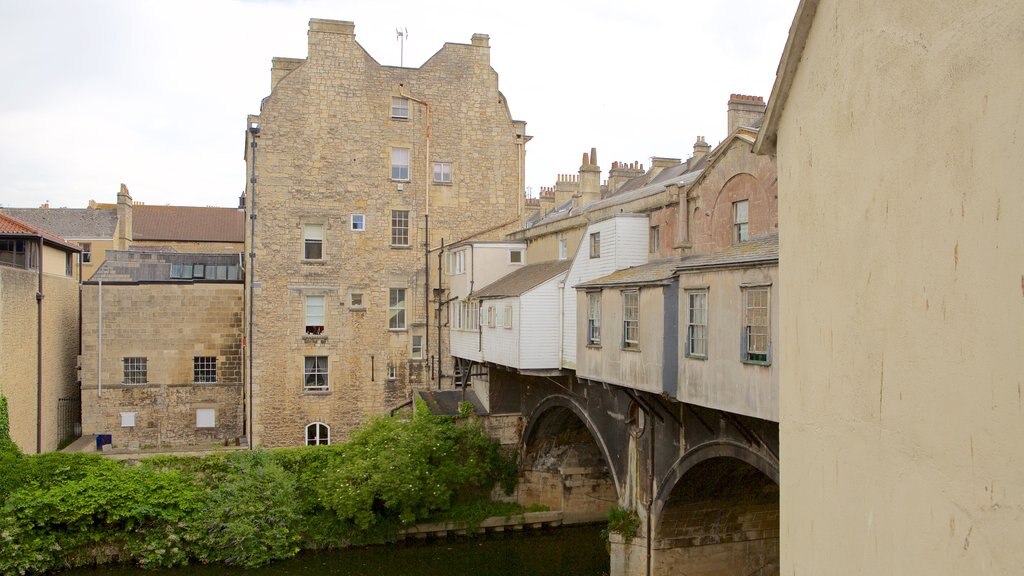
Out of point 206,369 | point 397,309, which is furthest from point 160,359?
point 397,309

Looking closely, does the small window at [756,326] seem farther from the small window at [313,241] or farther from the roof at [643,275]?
the small window at [313,241]

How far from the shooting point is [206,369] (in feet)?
107

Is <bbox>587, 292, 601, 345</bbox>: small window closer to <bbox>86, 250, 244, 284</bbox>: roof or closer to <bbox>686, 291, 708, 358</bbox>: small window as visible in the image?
<bbox>686, 291, 708, 358</bbox>: small window

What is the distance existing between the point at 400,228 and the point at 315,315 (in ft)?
15.1

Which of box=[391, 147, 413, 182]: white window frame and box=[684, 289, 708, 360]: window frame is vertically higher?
box=[391, 147, 413, 182]: white window frame

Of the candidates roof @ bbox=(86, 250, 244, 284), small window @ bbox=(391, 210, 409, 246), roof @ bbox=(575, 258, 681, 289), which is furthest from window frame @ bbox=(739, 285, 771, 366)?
roof @ bbox=(86, 250, 244, 284)

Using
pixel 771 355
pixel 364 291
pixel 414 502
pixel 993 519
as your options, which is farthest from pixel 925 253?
pixel 364 291

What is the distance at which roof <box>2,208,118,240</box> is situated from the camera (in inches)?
2267

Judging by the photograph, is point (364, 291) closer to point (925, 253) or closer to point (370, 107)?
point (370, 107)

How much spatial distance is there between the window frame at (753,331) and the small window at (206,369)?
1000 inches

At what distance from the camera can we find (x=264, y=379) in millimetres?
31016

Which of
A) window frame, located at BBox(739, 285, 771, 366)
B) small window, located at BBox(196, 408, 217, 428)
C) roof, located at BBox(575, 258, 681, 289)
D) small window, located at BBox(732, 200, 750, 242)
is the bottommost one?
small window, located at BBox(196, 408, 217, 428)

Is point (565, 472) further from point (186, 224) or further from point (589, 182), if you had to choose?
point (186, 224)

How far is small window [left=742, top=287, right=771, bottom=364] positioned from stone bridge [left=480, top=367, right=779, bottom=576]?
5.94 feet
